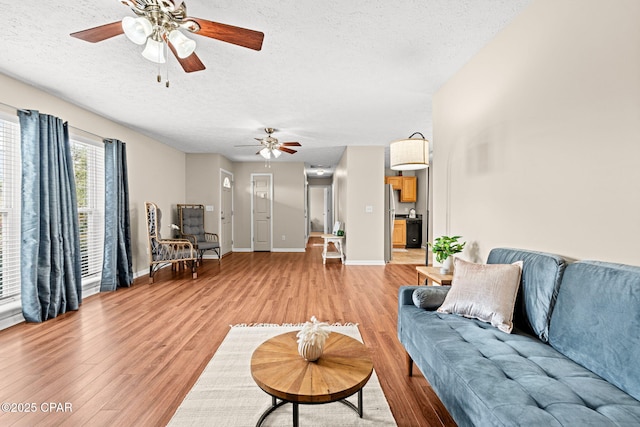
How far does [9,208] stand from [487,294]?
437 centimetres

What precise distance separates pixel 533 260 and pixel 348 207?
4.37m

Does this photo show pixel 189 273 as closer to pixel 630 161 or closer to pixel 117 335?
pixel 117 335

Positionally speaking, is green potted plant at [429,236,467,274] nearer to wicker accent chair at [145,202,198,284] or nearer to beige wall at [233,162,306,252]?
wicker accent chair at [145,202,198,284]

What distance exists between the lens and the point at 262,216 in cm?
802

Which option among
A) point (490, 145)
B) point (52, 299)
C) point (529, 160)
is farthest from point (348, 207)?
point (52, 299)

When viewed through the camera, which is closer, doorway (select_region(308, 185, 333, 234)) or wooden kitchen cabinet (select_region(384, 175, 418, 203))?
wooden kitchen cabinet (select_region(384, 175, 418, 203))

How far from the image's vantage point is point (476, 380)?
1.18m

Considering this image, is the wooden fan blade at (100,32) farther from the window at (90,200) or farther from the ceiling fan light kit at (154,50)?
the window at (90,200)

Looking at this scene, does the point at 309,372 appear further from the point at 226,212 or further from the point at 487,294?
the point at 226,212

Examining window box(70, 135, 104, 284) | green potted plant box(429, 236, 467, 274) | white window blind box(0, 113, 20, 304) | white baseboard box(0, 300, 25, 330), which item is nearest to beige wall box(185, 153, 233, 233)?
window box(70, 135, 104, 284)

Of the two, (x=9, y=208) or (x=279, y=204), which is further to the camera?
(x=279, y=204)

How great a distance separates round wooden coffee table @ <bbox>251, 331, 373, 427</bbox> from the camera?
1.18 metres

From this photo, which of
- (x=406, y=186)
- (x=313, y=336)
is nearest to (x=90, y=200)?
(x=313, y=336)

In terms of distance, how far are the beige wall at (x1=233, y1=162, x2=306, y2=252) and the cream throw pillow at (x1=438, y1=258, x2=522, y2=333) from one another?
20.5ft
